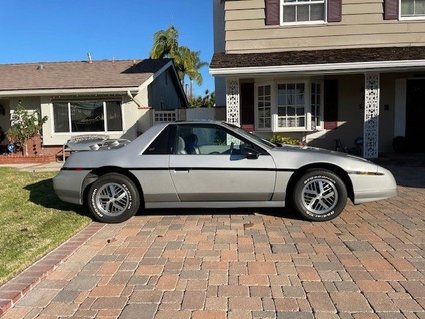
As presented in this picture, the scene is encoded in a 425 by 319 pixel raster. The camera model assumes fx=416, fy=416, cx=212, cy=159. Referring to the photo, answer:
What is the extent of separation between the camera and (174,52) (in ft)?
123

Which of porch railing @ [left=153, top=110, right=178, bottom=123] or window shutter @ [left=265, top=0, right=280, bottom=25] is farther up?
window shutter @ [left=265, top=0, right=280, bottom=25]

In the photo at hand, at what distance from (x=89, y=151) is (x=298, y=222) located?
3281 mm

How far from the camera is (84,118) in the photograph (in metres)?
16.1

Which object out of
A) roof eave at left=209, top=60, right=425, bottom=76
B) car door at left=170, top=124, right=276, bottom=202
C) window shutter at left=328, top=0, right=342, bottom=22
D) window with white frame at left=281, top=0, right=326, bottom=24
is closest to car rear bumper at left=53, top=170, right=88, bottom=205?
car door at left=170, top=124, right=276, bottom=202

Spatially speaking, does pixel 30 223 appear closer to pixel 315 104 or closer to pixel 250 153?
pixel 250 153

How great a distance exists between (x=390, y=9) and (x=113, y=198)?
10557mm

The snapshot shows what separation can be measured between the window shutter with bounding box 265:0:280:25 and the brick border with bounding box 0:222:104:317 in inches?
375

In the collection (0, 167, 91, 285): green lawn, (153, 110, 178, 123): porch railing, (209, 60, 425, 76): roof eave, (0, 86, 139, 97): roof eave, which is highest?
(209, 60, 425, 76): roof eave

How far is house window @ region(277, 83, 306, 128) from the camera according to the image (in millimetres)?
12961

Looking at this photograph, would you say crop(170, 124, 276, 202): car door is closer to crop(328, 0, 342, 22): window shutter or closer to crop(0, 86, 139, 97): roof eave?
crop(328, 0, 342, 22): window shutter

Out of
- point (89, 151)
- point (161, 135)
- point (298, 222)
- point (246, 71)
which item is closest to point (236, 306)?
point (298, 222)

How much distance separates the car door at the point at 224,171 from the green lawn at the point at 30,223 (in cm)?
161

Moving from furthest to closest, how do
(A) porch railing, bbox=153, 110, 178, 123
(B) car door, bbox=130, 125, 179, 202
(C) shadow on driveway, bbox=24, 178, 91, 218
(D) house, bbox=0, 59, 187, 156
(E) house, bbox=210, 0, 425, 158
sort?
(D) house, bbox=0, 59, 187, 156, (A) porch railing, bbox=153, 110, 178, 123, (E) house, bbox=210, 0, 425, 158, (C) shadow on driveway, bbox=24, 178, 91, 218, (B) car door, bbox=130, 125, 179, 202

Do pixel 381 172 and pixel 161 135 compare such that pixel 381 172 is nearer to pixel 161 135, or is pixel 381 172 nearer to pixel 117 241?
pixel 161 135
